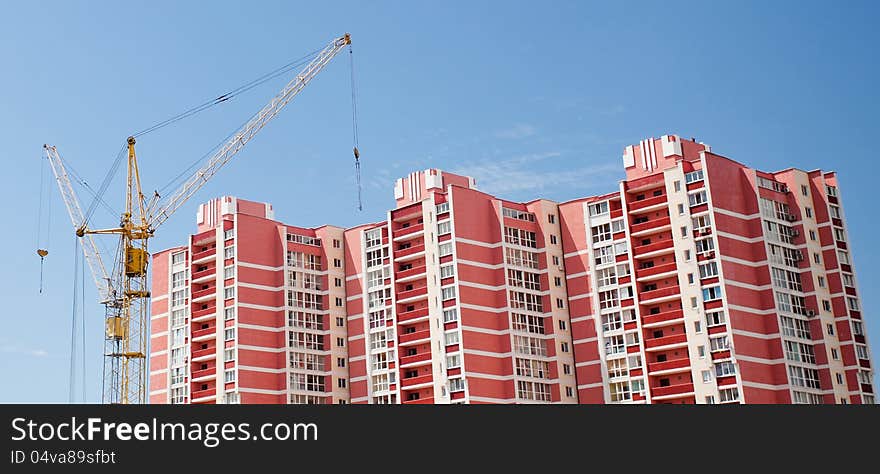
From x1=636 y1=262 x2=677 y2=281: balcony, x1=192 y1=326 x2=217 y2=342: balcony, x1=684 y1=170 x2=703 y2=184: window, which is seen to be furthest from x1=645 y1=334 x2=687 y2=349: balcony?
x1=192 y1=326 x2=217 y2=342: balcony

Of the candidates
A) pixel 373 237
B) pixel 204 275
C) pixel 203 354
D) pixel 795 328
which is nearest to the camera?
pixel 795 328

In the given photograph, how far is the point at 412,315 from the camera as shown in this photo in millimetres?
105125

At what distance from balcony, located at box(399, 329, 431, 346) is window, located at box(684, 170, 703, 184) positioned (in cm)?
2824

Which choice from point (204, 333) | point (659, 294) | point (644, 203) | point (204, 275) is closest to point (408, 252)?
point (204, 275)

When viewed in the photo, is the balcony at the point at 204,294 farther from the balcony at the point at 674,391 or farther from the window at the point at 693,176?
the window at the point at 693,176

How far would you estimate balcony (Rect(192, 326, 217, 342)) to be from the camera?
364ft

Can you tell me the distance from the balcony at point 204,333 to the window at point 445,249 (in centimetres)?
2607

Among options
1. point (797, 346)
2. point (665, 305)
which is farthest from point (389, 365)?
point (797, 346)

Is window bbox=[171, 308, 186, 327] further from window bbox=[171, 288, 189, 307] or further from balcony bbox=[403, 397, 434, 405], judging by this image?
balcony bbox=[403, 397, 434, 405]

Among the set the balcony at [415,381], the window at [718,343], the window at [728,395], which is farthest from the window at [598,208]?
the balcony at [415,381]

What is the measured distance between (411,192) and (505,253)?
1378 cm

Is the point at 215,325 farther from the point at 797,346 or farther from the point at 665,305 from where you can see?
the point at 797,346

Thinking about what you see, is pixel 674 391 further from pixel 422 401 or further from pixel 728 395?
pixel 422 401

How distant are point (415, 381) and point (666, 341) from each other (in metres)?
24.2
